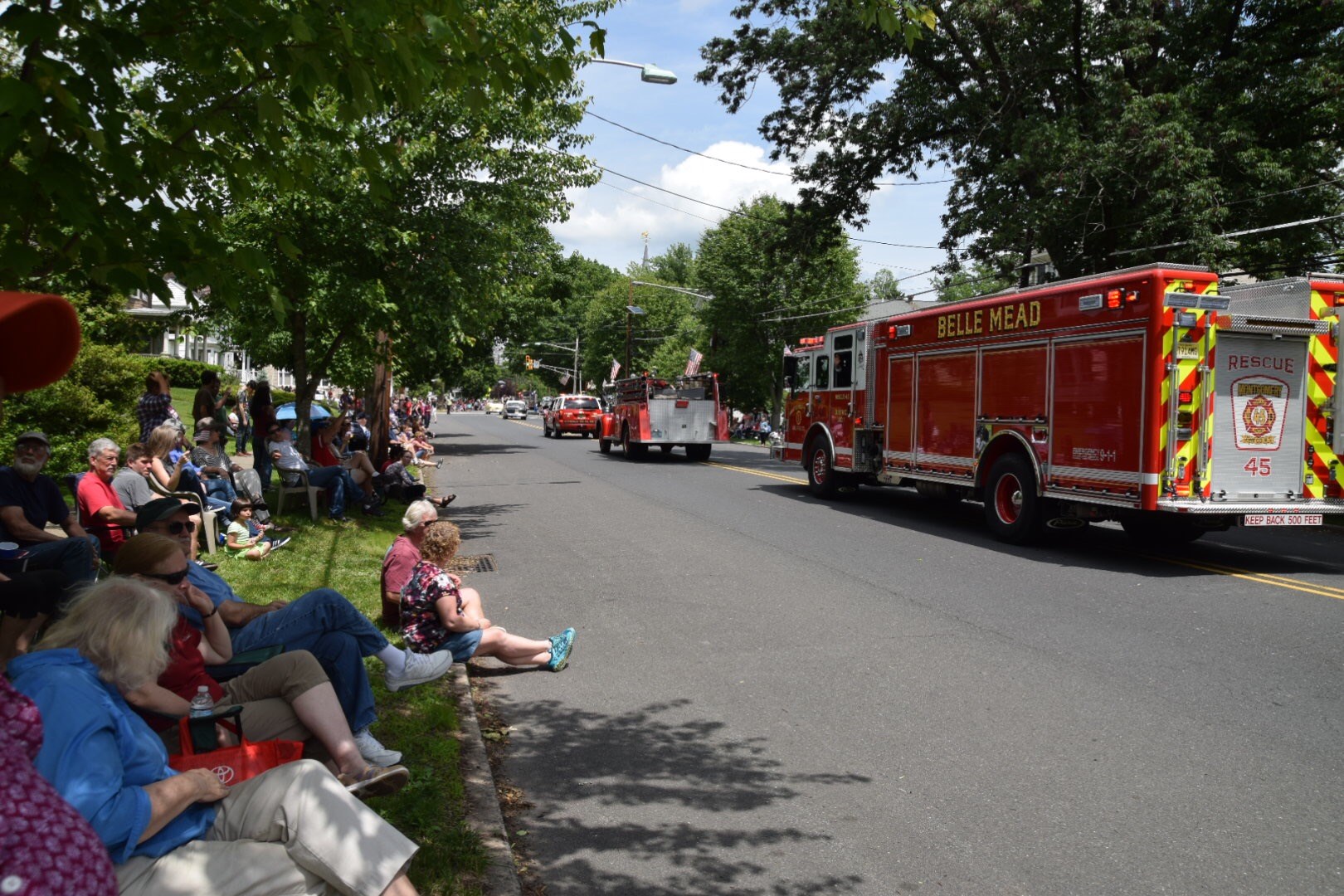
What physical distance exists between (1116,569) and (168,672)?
916 cm

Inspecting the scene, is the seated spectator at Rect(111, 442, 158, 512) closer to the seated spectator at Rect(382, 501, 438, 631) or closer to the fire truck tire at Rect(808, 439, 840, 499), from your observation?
the seated spectator at Rect(382, 501, 438, 631)

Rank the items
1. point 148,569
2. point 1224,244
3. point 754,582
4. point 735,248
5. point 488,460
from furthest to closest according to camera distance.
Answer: point 735,248 → point 488,460 → point 1224,244 → point 754,582 → point 148,569

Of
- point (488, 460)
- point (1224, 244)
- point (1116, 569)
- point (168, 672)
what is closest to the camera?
point (168, 672)

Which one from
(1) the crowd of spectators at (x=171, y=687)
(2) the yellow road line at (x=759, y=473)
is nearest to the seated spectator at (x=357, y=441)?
(2) the yellow road line at (x=759, y=473)

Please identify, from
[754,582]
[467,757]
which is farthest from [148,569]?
[754,582]

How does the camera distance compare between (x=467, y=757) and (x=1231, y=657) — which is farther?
(x=1231, y=657)

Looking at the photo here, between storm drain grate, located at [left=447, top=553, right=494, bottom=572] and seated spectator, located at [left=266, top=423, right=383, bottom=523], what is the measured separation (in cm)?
255

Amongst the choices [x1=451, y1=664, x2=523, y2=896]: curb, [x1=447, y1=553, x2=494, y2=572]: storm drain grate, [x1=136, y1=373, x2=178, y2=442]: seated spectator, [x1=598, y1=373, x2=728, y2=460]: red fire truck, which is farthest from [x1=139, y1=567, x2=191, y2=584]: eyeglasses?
[x1=598, y1=373, x2=728, y2=460]: red fire truck

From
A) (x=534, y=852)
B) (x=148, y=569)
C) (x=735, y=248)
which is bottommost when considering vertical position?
(x=534, y=852)

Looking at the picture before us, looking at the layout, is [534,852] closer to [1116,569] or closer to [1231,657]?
[1231,657]

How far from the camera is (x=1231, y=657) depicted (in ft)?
23.0

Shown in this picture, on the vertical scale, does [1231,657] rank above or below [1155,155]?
below

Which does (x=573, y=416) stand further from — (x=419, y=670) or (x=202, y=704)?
(x=202, y=704)

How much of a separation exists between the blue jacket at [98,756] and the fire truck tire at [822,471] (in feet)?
47.8
